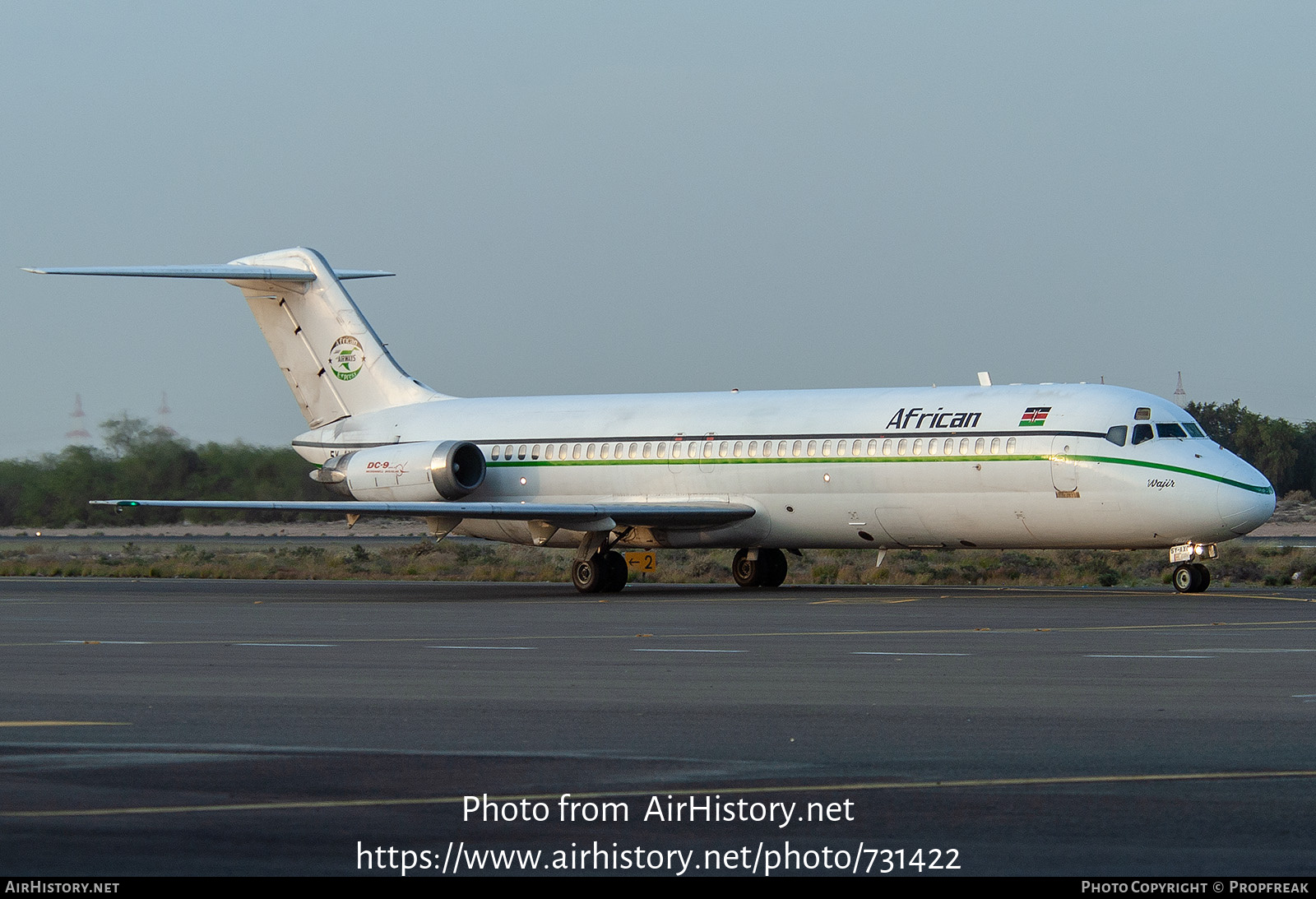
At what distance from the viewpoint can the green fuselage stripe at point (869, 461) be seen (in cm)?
2544

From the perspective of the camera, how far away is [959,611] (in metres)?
22.0

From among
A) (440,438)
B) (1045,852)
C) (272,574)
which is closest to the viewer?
(1045,852)

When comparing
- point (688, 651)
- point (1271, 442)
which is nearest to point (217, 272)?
point (688, 651)

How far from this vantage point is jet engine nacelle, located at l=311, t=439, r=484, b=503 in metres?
31.6

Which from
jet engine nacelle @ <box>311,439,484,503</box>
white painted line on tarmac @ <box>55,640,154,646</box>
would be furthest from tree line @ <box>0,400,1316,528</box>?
white painted line on tarmac @ <box>55,640,154,646</box>

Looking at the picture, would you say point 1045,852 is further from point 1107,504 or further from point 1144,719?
point 1107,504

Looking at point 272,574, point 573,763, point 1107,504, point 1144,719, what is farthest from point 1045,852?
point 272,574

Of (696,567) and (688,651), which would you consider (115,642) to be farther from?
(696,567)

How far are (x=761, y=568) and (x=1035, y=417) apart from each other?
6800mm

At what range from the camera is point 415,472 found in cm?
3181

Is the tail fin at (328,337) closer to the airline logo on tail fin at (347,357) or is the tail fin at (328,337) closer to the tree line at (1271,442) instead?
the airline logo on tail fin at (347,357)

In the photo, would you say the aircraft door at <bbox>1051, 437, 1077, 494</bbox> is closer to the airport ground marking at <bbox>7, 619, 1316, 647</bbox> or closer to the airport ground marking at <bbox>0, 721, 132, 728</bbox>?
the airport ground marking at <bbox>7, 619, 1316, 647</bbox>
